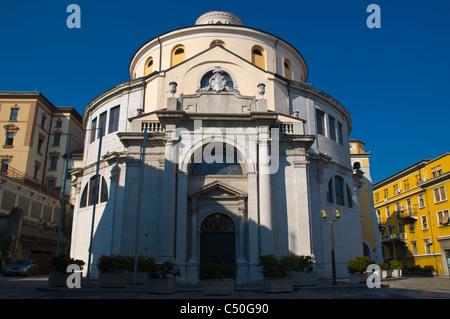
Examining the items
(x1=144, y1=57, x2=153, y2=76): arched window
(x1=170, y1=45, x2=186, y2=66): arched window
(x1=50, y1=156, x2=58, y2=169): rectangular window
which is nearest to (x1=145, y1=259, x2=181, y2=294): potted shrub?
(x1=170, y1=45, x2=186, y2=66): arched window

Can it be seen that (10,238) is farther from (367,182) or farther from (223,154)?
(367,182)

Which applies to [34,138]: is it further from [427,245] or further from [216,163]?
[427,245]

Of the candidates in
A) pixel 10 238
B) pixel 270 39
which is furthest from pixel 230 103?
pixel 10 238

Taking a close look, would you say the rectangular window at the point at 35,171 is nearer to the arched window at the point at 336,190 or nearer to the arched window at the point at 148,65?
the arched window at the point at 148,65

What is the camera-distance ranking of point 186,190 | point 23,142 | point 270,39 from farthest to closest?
1. point 23,142
2. point 270,39
3. point 186,190

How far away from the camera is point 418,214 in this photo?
46.8 m

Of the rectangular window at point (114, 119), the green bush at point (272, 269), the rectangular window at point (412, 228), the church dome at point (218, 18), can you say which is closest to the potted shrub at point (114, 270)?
the green bush at point (272, 269)

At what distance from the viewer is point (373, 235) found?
36188mm

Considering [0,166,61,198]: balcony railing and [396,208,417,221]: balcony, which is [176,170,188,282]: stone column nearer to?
[0,166,61,198]: balcony railing

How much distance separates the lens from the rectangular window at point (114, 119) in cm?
2859

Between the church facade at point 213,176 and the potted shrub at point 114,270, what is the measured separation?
113cm

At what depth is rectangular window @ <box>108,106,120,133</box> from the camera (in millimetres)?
28591

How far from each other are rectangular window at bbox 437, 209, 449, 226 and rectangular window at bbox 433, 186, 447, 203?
138cm
